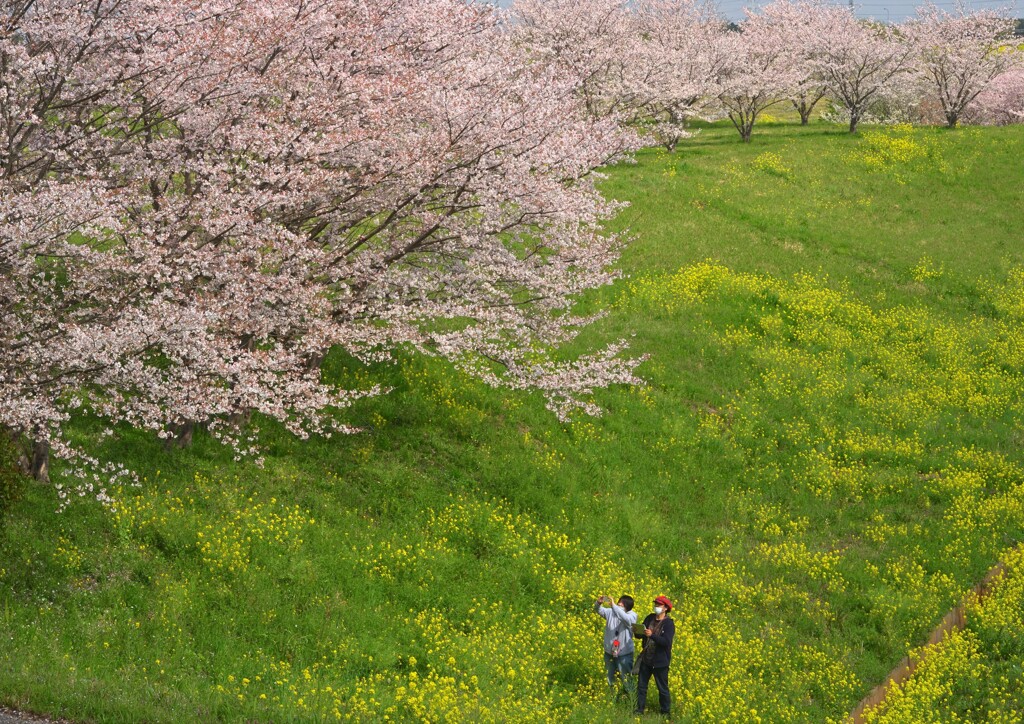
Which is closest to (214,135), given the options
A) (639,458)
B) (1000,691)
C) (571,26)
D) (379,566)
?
(379,566)

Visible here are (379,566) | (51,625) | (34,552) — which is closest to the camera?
(51,625)

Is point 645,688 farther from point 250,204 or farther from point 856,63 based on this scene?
point 856,63

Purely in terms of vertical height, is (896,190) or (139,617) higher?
(896,190)

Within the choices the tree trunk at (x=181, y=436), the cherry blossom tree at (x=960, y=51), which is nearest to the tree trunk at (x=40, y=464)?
the tree trunk at (x=181, y=436)

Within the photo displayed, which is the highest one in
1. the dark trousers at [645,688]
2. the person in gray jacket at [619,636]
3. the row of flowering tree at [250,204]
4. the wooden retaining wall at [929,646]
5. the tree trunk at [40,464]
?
the row of flowering tree at [250,204]

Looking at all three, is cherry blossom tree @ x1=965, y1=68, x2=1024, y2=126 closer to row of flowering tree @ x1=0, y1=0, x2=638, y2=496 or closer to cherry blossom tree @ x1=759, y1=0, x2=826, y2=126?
cherry blossom tree @ x1=759, y1=0, x2=826, y2=126

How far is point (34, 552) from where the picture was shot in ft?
40.3

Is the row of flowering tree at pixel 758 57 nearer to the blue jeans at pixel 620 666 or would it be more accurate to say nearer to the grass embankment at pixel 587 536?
the grass embankment at pixel 587 536

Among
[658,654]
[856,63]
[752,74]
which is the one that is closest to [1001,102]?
[856,63]

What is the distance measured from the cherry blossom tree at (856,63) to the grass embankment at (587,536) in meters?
24.3

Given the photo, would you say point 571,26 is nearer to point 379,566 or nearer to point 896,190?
point 896,190

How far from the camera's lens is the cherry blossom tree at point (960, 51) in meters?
51.2

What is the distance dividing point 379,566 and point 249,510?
231cm

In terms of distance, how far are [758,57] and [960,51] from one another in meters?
12.1
